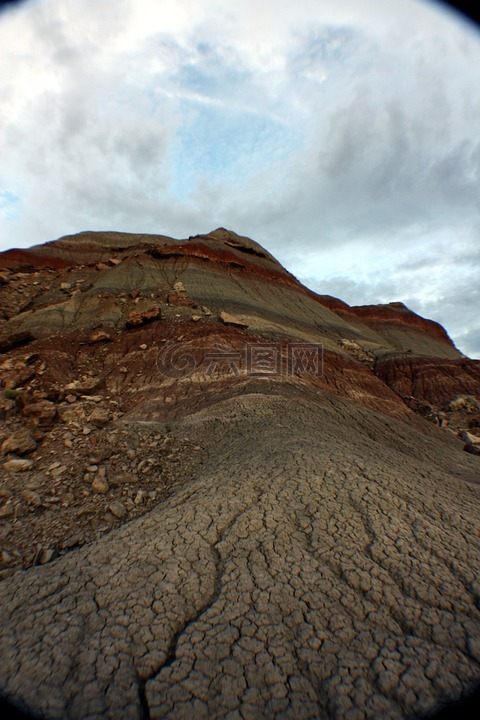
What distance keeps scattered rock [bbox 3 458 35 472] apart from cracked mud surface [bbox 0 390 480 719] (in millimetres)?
2408

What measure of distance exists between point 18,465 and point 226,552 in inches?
150

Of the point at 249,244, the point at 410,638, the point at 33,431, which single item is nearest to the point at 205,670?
the point at 410,638

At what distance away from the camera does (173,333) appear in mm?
11836

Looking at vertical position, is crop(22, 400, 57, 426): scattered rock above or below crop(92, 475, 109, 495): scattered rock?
above

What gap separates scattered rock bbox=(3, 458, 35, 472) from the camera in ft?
15.7

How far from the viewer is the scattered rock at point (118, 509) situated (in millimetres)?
3955

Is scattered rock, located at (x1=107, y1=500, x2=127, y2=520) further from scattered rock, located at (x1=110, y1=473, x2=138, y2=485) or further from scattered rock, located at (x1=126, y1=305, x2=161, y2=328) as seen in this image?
scattered rock, located at (x1=126, y1=305, x2=161, y2=328)

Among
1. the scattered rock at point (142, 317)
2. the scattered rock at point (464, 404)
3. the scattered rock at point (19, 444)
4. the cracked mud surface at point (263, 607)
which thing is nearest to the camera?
the cracked mud surface at point (263, 607)

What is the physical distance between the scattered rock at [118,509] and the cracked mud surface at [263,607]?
64 centimetres

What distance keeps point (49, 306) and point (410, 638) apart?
16.2 m

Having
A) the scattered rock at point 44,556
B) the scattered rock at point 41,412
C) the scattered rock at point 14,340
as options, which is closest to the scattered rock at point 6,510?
the scattered rock at point 44,556

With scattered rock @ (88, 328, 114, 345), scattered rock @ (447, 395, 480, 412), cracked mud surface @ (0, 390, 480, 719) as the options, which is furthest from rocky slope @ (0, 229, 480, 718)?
scattered rock @ (447, 395, 480, 412)

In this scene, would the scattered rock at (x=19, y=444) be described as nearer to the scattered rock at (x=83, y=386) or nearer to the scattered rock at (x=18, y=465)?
the scattered rock at (x=18, y=465)

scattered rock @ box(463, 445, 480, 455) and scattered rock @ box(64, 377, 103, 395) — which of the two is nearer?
scattered rock @ box(64, 377, 103, 395)
